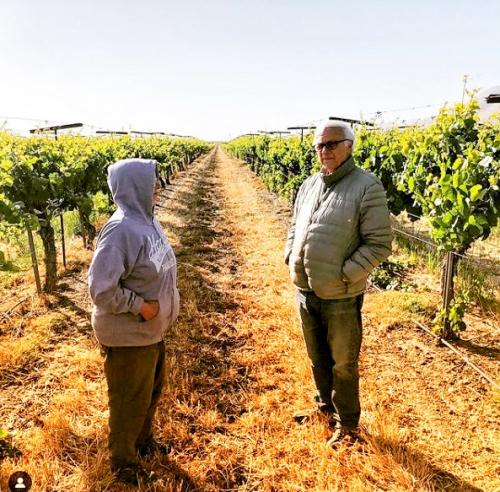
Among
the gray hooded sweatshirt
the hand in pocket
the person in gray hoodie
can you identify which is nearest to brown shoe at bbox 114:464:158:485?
the person in gray hoodie

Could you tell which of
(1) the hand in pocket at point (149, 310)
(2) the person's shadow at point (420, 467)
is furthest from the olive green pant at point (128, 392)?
(2) the person's shadow at point (420, 467)

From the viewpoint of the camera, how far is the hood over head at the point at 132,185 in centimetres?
221

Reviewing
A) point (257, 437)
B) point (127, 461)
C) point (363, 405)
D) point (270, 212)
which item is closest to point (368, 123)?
point (270, 212)

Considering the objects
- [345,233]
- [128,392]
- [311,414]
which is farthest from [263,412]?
[345,233]

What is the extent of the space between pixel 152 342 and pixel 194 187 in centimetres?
1594

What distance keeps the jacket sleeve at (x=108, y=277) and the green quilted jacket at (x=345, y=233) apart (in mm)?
1152

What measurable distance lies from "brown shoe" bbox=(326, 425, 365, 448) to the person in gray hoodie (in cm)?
131

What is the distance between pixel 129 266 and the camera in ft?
7.15

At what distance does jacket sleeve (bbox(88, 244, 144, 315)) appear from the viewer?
6.89 feet

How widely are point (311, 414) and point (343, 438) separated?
33 cm

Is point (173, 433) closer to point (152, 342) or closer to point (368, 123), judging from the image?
point (152, 342)

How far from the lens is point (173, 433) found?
3084mm

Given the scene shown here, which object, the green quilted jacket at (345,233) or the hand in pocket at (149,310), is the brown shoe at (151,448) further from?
the green quilted jacket at (345,233)

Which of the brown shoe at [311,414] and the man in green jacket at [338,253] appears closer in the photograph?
the man in green jacket at [338,253]
